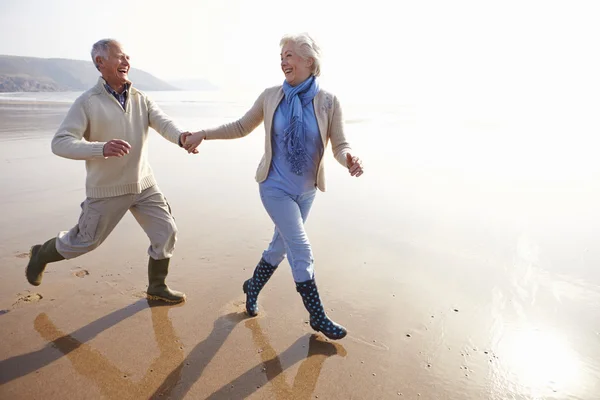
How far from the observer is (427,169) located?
25.8 ft

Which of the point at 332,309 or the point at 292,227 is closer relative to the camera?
the point at 292,227

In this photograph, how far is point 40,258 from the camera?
126 inches

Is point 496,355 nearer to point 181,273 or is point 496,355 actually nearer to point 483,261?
point 483,261

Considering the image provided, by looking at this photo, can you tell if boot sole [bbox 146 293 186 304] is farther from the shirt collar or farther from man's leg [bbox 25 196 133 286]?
the shirt collar

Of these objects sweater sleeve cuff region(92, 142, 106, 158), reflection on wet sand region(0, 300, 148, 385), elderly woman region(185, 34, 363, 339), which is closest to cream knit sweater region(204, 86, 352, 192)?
elderly woman region(185, 34, 363, 339)

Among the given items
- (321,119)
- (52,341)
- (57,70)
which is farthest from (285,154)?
(57,70)

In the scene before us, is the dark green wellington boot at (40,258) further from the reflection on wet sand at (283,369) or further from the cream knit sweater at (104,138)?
the reflection on wet sand at (283,369)

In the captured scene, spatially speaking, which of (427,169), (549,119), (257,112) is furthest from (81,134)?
(549,119)

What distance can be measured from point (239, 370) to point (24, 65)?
6233 inches

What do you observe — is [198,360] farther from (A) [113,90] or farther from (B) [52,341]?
(A) [113,90]

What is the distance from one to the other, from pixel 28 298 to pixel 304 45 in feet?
9.57

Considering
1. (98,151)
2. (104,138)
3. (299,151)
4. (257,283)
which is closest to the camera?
(98,151)

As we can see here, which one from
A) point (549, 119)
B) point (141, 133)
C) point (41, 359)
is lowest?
point (549, 119)

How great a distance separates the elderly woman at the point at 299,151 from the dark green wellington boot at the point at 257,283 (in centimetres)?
26
